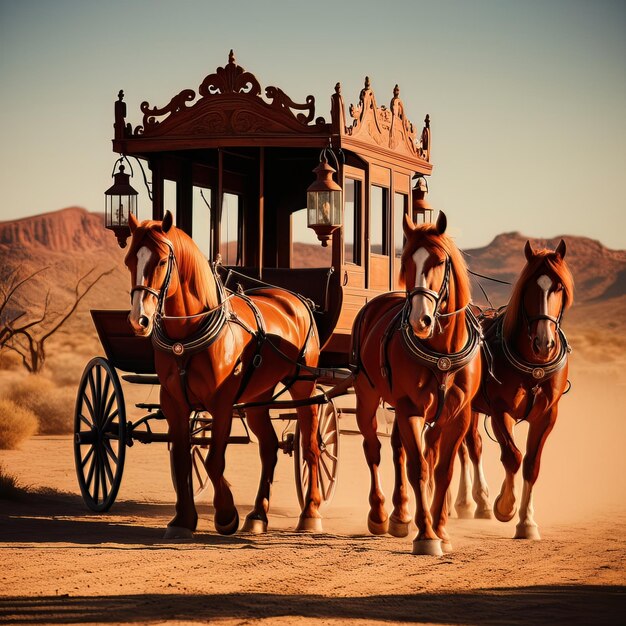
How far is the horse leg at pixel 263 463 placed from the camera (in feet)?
32.4

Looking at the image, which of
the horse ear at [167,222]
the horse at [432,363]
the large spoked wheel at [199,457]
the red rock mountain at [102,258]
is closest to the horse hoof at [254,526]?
the large spoked wheel at [199,457]

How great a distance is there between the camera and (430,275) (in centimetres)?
839

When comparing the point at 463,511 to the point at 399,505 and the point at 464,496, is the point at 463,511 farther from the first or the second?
the point at 399,505

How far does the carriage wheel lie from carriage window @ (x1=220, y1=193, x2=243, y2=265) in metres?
1.91

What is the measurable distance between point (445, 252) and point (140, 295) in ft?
7.28

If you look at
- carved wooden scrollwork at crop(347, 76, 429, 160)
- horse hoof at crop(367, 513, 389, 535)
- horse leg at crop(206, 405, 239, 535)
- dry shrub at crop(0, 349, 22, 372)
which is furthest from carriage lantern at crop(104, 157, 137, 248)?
dry shrub at crop(0, 349, 22, 372)

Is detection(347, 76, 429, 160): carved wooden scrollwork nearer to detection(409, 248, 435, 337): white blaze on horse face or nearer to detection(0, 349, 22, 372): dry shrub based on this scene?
detection(409, 248, 435, 337): white blaze on horse face

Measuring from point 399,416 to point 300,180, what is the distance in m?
4.74

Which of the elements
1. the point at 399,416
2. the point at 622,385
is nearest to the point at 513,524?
the point at 399,416

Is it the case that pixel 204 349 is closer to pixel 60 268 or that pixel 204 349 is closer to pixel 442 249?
pixel 442 249

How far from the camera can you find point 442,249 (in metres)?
8.45

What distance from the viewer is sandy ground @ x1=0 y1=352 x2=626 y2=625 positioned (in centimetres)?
659

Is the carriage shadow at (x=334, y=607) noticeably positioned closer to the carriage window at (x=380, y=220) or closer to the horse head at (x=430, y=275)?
the horse head at (x=430, y=275)

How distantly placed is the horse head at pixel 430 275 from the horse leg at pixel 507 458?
141 cm
